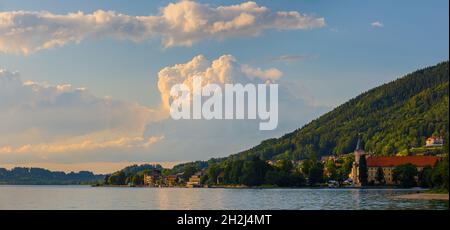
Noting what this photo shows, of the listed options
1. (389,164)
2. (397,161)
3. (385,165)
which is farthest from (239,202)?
(397,161)

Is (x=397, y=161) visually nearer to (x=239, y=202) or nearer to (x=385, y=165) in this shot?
(x=385, y=165)

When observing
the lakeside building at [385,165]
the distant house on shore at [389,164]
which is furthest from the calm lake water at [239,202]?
the distant house on shore at [389,164]

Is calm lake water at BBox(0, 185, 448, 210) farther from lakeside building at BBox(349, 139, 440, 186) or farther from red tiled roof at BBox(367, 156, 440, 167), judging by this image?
red tiled roof at BBox(367, 156, 440, 167)

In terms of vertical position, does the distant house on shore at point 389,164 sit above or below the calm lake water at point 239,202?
above

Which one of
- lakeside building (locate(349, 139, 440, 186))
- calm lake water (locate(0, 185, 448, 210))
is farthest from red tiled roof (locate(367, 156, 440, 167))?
calm lake water (locate(0, 185, 448, 210))

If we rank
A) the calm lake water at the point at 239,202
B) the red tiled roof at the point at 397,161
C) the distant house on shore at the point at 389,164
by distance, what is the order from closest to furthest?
the calm lake water at the point at 239,202 → the distant house on shore at the point at 389,164 → the red tiled roof at the point at 397,161

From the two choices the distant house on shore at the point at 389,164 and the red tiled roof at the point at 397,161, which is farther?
the red tiled roof at the point at 397,161

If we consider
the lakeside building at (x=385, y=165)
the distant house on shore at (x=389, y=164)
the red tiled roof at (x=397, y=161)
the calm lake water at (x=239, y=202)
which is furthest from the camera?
the red tiled roof at (x=397, y=161)

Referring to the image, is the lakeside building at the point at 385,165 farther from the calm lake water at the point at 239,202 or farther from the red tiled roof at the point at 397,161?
the calm lake water at the point at 239,202

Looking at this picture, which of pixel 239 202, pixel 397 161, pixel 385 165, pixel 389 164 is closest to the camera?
pixel 239 202
